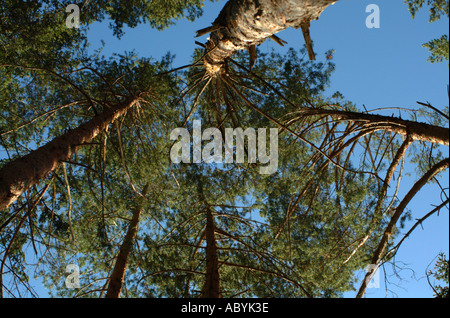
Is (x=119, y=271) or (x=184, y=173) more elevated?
(x=184, y=173)

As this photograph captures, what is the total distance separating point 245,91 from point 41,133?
189 inches

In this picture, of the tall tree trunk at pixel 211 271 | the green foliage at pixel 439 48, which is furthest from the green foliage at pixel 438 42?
the tall tree trunk at pixel 211 271

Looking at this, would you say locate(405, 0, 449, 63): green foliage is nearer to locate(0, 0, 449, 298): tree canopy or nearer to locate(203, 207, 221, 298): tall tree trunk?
locate(0, 0, 449, 298): tree canopy

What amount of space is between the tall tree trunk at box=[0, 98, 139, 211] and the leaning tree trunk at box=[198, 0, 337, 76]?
2.36 metres

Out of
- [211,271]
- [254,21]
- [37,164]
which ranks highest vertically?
[254,21]

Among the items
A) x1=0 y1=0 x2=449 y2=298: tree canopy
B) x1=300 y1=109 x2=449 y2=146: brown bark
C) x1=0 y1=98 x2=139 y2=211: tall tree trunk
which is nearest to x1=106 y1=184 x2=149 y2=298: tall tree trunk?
x1=0 y1=0 x2=449 y2=298: tree canopy

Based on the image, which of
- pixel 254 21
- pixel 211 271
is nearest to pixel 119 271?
pixel 211 271

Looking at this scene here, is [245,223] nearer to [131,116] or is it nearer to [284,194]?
[284,194]

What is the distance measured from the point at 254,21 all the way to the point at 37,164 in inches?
125

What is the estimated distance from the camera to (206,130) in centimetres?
815

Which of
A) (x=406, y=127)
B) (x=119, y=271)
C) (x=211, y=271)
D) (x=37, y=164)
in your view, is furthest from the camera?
(x=119, y=271)

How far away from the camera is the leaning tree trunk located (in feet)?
11.6

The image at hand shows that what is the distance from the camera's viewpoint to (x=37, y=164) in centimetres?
369

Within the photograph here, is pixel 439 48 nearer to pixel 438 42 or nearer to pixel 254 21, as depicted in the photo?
pixel 438 42
